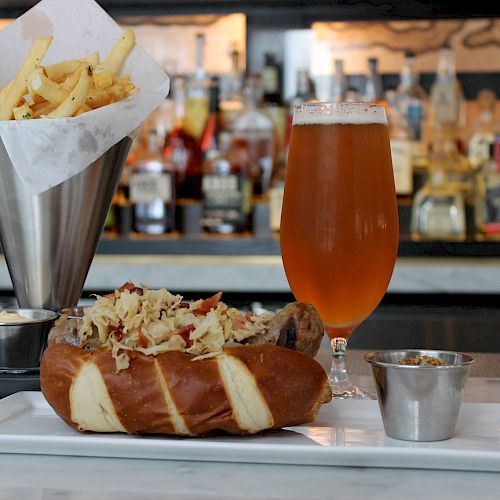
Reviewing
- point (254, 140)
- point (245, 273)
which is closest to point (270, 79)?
point (254, 140)

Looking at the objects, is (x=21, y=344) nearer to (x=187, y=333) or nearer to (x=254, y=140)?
(x=187, y=333)

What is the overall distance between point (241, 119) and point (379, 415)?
198cm

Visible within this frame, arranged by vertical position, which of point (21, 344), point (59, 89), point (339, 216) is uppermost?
point (59, 89)

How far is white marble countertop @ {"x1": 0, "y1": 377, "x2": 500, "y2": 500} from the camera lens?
1.83ft

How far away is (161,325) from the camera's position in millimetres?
704

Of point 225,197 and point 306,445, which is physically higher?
point 306,445

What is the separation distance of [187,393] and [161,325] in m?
0.07

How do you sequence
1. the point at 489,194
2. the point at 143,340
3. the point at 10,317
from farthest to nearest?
the point at 489,194 → the point at 10,317 → the point at 143,340

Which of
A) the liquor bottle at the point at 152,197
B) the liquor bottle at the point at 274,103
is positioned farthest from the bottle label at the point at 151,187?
the liquor bottle at the point at 274,103

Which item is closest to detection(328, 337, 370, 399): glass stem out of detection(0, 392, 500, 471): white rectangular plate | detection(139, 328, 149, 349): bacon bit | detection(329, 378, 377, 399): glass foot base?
detection(329, 378, 377, 399): glass foot base

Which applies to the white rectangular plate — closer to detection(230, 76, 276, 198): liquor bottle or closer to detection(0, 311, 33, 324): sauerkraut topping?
detection(0, 311, 33, 324): sauerkraut topping

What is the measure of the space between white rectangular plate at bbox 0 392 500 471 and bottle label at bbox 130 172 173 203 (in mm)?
1847

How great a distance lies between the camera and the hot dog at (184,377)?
657 millimetres

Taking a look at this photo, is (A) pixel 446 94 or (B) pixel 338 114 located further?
(A) pixel 446 94
